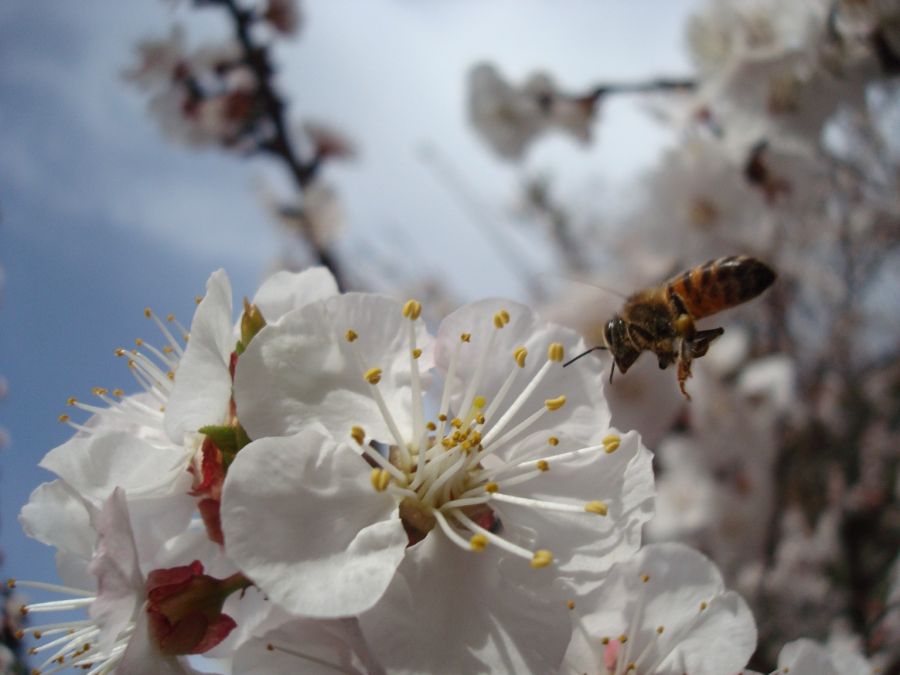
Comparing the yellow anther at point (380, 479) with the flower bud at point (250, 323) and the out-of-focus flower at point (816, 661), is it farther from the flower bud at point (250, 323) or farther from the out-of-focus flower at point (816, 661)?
the out-of-focus flower at point (816, 661)

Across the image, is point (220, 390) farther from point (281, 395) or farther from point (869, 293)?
point (869, 293)

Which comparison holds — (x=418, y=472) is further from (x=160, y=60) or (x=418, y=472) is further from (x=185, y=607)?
(x=160, y=60)

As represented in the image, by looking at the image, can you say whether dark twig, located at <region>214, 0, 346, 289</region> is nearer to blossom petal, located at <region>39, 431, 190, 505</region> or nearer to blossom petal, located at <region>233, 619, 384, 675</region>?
blossom petal, located at <region>39, 431, 190, 505</region>

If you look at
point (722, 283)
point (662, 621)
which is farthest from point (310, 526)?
point (722, 283)

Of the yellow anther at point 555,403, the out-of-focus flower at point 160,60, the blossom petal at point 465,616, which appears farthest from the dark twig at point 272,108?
the blossom petal at point 465,616

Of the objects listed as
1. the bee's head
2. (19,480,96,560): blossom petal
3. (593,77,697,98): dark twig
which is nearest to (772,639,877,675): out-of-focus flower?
the bee's head
